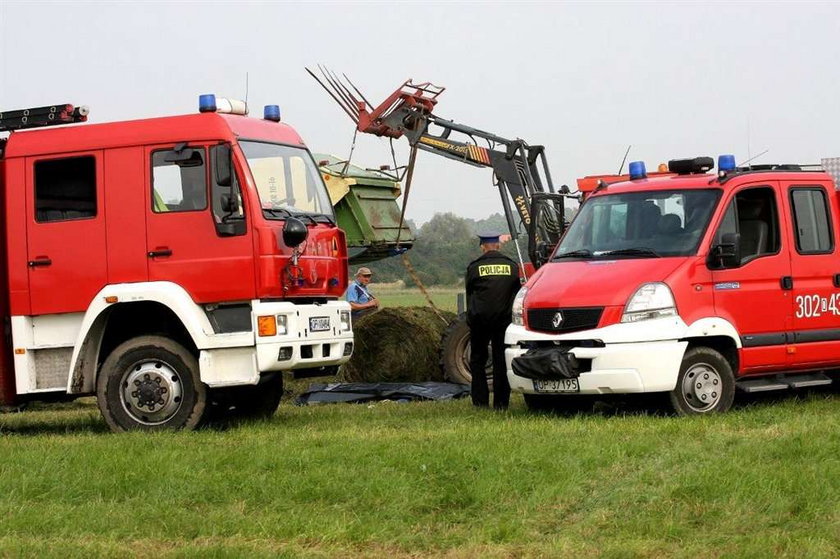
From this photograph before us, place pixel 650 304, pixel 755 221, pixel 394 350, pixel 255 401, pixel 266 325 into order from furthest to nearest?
pixel 394 350
pixel 255 401
pixel 755 221
pixel 266 325
pixel 650 304

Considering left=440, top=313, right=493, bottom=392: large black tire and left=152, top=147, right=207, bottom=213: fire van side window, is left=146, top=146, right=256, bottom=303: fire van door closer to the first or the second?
left=152, top=147, right=207, bottom=213: fire van side window

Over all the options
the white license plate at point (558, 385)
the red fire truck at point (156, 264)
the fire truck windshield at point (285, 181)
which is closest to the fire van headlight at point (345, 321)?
the red fire truck at point (156, 264)

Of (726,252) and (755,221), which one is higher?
(755,221)

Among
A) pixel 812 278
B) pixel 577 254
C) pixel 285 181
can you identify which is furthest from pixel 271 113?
pixel 812 278

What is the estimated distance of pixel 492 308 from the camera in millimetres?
13109

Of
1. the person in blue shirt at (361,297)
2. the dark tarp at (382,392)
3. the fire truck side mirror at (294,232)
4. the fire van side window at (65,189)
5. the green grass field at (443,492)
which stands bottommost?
the green grass field at (443,492)

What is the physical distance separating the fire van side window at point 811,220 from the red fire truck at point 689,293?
0.01 meters

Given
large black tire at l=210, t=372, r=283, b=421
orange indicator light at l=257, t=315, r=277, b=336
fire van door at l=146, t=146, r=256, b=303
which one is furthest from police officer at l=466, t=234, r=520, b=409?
fire van door at l=146, t=146, r=256, b=303

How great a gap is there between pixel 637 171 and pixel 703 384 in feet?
8.31

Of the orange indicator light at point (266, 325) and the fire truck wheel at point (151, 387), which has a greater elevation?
the orange indicator light at point (266, 325)

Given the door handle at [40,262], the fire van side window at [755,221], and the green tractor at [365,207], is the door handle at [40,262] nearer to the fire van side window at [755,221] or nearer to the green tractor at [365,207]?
the fire van side window at [755,221]

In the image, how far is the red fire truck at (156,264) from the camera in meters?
11.7

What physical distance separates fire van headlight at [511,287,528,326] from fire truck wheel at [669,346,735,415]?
1.52 metres

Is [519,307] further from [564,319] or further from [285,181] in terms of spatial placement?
[285,181]
